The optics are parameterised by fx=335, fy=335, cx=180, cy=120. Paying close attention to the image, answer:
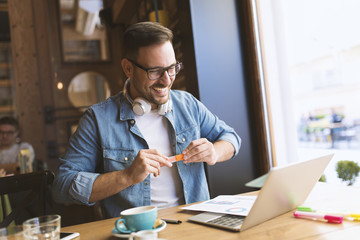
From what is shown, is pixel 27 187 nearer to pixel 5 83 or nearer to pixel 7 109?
pixel 7 109

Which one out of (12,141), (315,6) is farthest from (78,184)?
(12,141)

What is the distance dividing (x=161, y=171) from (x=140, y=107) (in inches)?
12.6

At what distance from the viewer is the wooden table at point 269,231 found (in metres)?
0.87

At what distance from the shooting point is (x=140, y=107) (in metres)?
1.50

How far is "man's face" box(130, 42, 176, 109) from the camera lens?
58.8 inches

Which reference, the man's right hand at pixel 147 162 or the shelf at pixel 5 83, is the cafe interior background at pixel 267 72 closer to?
the man's right hand at pixel 147 162

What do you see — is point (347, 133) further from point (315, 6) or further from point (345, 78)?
point (315, 6)

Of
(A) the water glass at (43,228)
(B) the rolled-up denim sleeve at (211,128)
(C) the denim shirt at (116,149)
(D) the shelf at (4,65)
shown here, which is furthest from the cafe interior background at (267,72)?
(D) the shelf at (4,65)

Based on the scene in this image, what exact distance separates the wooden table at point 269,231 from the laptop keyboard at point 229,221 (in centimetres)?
3

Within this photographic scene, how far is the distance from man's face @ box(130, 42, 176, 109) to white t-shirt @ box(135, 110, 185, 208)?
11 centimetres

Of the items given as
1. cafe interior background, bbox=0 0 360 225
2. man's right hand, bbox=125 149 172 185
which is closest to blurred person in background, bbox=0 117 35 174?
cafe interior background, bbox=0 0 360 225

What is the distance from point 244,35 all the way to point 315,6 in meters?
0.48

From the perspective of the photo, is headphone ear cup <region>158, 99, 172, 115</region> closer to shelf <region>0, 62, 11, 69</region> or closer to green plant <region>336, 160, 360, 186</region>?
green plant <region>336, 160, 360, 186</region>

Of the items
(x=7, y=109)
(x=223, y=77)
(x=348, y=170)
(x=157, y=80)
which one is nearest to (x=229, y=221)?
(x=157, y=80)
